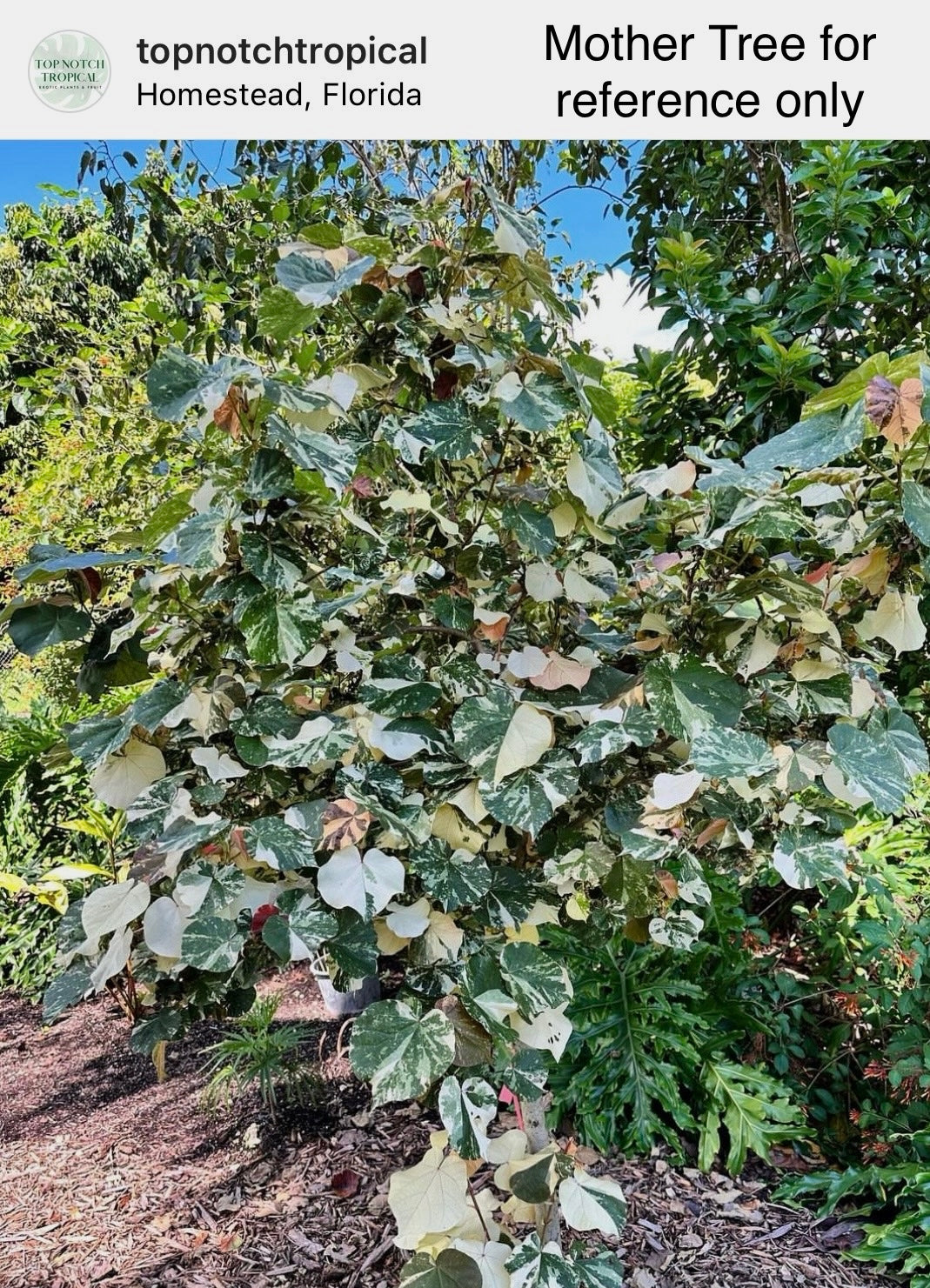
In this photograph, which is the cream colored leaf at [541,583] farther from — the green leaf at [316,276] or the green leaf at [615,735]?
the green leaf at [316,276]

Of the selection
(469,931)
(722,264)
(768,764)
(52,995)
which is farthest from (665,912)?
(722,264)

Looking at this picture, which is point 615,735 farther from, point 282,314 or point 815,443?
point 282,314

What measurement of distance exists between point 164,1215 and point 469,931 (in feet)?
4.29

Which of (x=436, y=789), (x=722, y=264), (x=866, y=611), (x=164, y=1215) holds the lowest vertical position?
(x=164, y=1215)

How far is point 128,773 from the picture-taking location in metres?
0.77

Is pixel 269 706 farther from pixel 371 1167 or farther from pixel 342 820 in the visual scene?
pixel 371 1167

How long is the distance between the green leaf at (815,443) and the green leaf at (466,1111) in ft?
1.89

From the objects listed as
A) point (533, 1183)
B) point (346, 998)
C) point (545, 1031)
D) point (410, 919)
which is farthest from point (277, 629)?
point (346, 998)

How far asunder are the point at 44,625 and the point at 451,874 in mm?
435

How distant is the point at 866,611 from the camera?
2.42ft

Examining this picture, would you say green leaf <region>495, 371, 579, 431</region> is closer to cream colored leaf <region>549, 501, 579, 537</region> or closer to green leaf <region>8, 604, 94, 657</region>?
cream colored leaf <region>549, 501, 579, 537</region>

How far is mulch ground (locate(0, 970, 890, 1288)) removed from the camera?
1.44 meters
